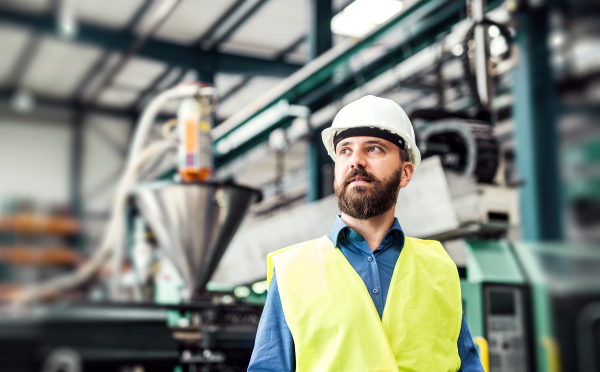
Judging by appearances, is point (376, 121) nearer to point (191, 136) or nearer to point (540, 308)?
point (540, 308)

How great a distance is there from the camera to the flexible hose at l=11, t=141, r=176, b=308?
477 centimetres

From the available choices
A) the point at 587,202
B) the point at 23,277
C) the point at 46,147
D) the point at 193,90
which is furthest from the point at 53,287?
the point at 587,202

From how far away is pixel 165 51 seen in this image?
7605mm

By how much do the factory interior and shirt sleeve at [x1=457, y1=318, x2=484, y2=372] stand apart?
5.40ft

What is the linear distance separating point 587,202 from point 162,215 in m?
5.87

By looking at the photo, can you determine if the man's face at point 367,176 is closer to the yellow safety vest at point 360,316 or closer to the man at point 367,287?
the man at point 367,287

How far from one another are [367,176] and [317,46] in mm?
4314

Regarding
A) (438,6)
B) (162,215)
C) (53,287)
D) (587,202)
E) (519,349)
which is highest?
(438,6)

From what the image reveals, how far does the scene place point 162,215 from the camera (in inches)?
172

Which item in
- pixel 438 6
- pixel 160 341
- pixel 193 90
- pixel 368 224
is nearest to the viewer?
pixel 368 224

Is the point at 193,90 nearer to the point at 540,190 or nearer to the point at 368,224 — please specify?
the point at 540,190

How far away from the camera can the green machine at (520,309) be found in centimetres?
304

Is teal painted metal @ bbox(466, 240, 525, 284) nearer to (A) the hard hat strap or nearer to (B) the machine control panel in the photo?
(B) the machine control panel

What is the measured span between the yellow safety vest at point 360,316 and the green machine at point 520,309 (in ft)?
5.65
